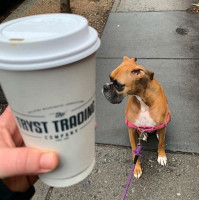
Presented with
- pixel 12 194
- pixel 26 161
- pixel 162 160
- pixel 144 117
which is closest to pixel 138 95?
pixel 144 117

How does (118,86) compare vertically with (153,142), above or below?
above

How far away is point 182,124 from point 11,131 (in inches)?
104

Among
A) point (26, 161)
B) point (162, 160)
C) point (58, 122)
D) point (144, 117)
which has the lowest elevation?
point (162, 160)

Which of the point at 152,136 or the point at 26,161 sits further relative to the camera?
the point at 152,136

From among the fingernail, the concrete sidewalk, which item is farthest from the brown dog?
the fingernail

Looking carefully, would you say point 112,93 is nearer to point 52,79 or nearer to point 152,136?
point 152,136

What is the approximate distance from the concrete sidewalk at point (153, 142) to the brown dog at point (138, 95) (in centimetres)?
19

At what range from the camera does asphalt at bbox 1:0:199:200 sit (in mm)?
3105

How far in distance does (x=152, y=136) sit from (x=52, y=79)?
2.80 meters

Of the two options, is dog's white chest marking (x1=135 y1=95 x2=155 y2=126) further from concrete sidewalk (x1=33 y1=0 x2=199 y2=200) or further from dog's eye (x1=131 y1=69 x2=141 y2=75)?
concrete sidewalk (x1=33 y1=0 x2=199 y2=200)

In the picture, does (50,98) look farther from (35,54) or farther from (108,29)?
(108,29)

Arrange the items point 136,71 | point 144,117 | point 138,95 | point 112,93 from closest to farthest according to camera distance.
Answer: point 136,71, point 112,93, point 138,95, point 144,117

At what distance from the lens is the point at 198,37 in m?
5.78

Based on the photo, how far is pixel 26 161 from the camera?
133 cm
